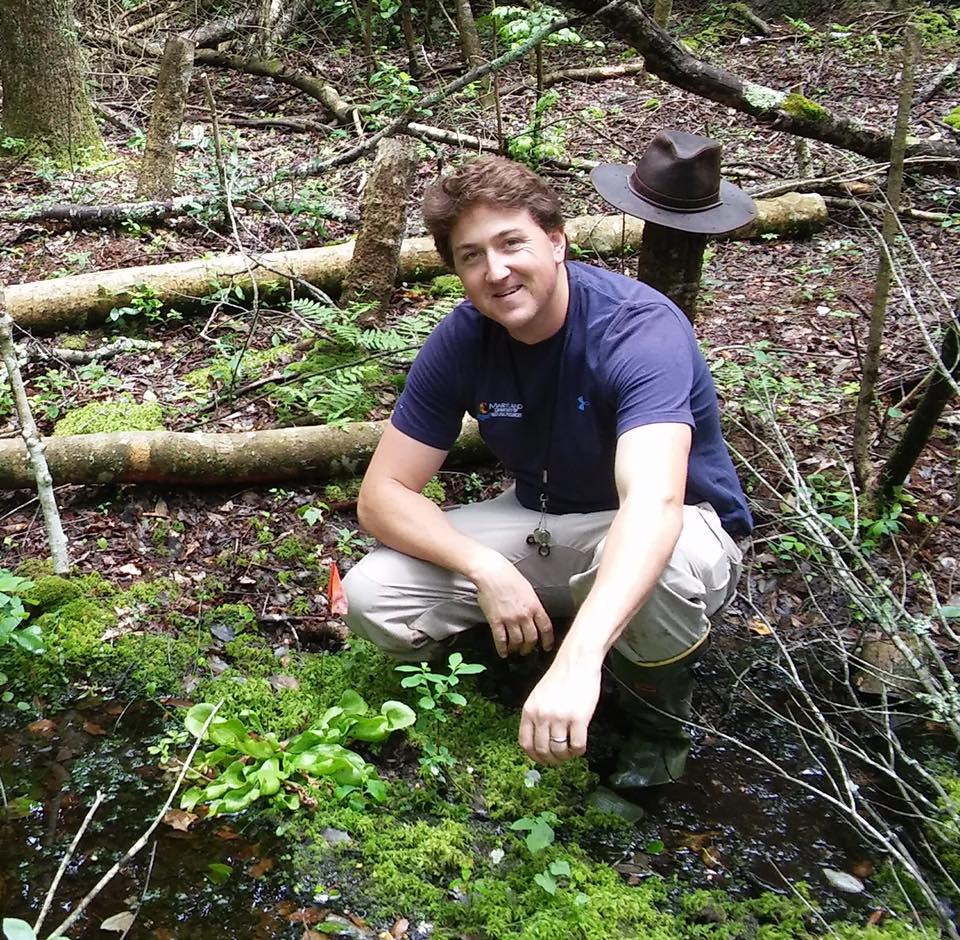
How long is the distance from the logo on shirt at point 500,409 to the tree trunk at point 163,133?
5066 millimetres

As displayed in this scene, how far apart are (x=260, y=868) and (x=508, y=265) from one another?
1849 millimetres

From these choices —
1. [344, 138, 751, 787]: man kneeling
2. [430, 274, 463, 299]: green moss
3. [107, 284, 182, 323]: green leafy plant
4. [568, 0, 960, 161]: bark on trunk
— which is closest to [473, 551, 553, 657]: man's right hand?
[344, 138, 751, 787]: man kneeling

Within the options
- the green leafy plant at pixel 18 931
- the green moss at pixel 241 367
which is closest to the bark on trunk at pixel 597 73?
the green moss at pixel 241 367

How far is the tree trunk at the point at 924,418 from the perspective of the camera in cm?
317

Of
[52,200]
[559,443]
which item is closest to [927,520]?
[559,443]

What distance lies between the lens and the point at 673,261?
11.8 feet

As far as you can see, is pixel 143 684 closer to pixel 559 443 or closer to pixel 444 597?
pixel 444 597

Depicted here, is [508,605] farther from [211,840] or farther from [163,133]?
[163,133]

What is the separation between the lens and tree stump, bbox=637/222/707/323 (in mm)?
3510

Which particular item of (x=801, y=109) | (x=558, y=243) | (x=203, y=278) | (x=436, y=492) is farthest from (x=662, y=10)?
(x=558, y=243)

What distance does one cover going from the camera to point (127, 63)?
34.0ft

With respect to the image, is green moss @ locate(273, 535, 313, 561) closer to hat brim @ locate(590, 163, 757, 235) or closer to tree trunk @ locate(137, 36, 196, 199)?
hat brim @ locate(590, 163, 757, 235)

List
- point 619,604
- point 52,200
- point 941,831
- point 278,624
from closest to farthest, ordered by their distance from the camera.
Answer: point 619,604
point 941,831
point 278,624
point 52,200

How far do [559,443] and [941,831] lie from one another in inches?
62.6
